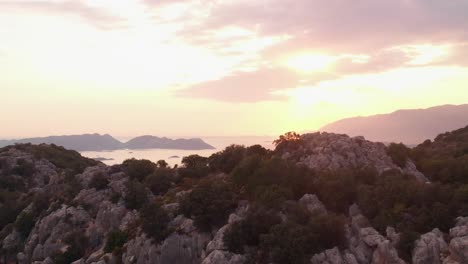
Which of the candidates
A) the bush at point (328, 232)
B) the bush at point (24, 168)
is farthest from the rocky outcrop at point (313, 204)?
the bush at point (24, 168)

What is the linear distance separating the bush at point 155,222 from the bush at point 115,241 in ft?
15.5

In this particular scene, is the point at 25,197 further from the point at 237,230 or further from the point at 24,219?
the point at 237,230

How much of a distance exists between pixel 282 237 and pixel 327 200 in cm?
1127

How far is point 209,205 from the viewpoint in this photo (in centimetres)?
5062

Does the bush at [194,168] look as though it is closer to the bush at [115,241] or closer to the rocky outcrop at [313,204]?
the bush at [115,241]

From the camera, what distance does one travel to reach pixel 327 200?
50.3 m

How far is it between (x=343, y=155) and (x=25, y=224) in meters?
52.8

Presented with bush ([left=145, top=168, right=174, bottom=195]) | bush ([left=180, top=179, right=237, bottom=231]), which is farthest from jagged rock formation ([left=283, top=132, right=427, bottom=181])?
bush ([left=145, top=168, right=174, bottom=195])

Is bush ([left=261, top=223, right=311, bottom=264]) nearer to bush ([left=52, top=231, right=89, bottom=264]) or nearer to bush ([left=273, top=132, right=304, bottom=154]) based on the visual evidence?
bush ([left=273, top=132, right=304, bottom=154])

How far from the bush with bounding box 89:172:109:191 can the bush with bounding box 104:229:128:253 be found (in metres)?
16.3

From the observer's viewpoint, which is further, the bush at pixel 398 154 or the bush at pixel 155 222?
the bush at pixel 398 154

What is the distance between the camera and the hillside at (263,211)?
135 ft

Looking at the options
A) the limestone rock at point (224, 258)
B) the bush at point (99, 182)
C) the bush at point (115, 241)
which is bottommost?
the bush at point (115, 241)

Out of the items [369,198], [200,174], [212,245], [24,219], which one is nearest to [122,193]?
[200,174]
